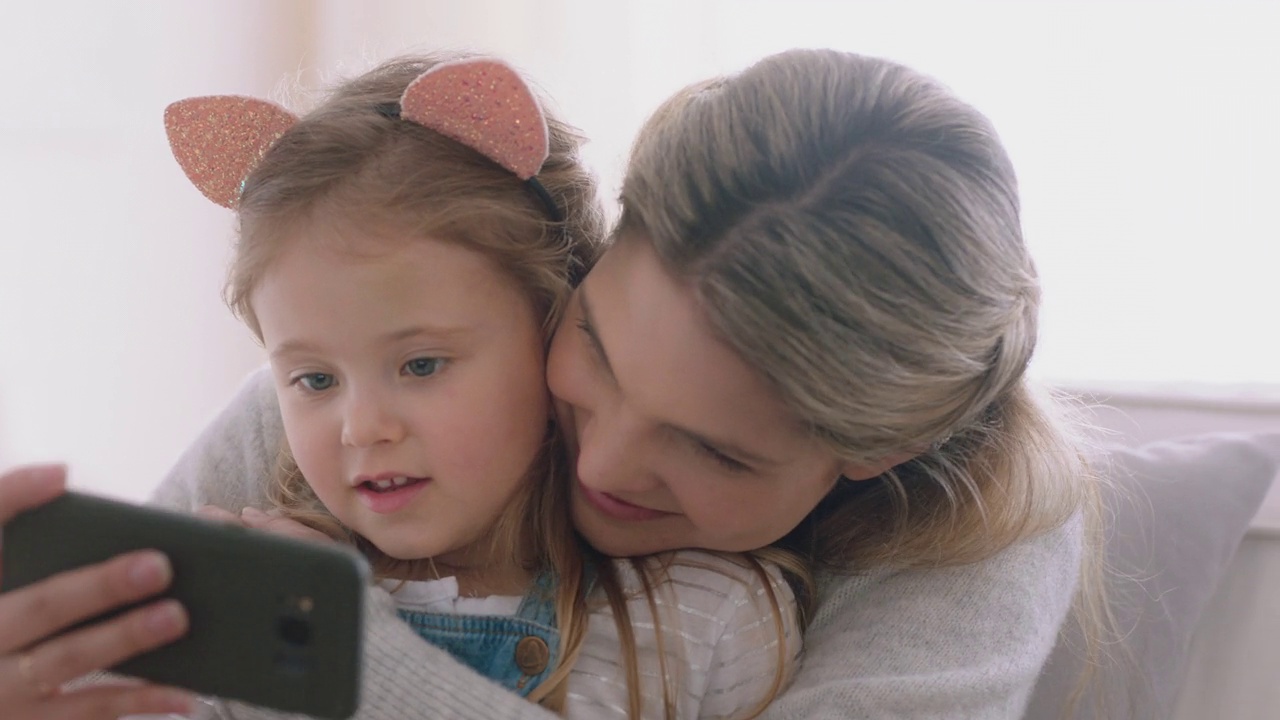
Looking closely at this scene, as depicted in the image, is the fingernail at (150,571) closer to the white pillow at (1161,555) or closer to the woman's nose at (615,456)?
the woman's nose at (615,456)

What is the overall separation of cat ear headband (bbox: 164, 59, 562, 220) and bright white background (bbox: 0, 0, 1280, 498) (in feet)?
0.40

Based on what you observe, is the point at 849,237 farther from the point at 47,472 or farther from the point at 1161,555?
the point at 1161,555

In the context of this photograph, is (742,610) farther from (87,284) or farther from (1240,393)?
(87,284)

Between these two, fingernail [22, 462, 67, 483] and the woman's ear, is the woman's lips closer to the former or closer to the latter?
the woman's ear

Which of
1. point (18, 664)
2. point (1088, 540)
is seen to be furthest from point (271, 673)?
point (1088, 540)

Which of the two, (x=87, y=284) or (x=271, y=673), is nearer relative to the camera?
(x=271, y=673)

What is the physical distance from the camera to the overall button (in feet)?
2.69

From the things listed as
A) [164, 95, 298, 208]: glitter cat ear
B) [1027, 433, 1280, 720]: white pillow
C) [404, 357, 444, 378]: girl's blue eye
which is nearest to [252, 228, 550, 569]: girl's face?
[404, 357, 444, 378]: girl's blue eye

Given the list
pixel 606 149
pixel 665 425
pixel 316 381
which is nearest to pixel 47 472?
pixel 316 381

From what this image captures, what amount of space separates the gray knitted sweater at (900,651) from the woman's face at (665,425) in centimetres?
10

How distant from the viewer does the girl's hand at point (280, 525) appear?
0.78 metres

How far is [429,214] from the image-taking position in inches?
30.4

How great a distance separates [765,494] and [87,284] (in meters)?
1.44

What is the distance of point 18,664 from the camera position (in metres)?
0.56
